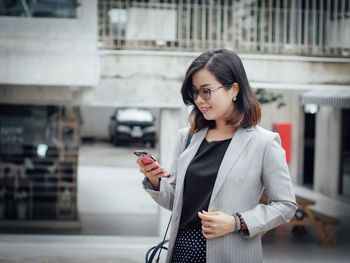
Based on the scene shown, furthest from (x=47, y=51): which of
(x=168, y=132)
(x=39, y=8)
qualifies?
(x=168, y=132)

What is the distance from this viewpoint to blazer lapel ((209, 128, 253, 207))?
7.04 ft

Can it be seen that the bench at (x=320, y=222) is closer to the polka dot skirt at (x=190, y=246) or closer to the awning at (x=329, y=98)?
the awning at (x=329, y=98)

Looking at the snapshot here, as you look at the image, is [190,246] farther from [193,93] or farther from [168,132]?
[168,132]

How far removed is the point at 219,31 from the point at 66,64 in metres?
3.12

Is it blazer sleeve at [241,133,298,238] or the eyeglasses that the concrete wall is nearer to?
the eyeglasses

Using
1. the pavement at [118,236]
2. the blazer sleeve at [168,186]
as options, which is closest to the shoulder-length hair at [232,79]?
the blazer sleeve at [168,186]

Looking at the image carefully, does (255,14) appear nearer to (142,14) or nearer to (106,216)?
(142,14)

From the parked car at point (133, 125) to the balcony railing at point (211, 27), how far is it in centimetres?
814

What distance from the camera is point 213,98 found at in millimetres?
2205

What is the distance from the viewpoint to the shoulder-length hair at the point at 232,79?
7.18ft

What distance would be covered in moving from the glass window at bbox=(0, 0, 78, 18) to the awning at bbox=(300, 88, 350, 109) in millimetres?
5865

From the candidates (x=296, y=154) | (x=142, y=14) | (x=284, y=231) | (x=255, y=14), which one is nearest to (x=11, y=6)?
(x=142, y=14)

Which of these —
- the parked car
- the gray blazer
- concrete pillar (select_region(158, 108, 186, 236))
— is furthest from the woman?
the parked car

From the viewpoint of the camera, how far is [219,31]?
888cm
